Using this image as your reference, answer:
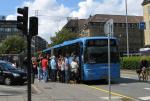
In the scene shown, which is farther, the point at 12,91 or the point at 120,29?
the point at 120,29

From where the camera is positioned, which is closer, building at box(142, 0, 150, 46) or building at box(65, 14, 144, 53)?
building at box(142, 0, 150, 46)

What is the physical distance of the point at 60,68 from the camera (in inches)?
1171

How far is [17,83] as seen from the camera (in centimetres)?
2812

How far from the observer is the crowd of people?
92.7 feet

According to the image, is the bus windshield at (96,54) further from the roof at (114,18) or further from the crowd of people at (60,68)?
the roof at (114,18)

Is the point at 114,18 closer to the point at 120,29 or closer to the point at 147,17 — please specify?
the point at 120,29

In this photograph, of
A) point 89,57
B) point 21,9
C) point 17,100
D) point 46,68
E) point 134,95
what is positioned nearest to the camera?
point 21,9

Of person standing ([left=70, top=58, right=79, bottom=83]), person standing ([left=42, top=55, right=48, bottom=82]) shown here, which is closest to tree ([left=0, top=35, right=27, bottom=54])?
person standing ([left=42, top=55, right=48, bottom=82])

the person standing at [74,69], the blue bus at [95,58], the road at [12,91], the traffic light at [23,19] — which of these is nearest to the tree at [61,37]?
the person standing at [74,69]

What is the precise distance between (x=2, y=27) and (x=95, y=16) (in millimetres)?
68215

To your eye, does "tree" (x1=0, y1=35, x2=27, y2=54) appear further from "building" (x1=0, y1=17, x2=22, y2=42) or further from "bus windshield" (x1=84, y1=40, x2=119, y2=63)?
"bus windshield" (x1=84, y1=40, x2=119, y2=63)

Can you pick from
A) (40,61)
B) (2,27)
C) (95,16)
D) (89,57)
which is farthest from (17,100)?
(2,27)

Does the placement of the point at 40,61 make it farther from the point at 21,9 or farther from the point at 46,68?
the point at 21,9

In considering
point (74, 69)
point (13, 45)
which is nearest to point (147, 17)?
point (74, 69)
